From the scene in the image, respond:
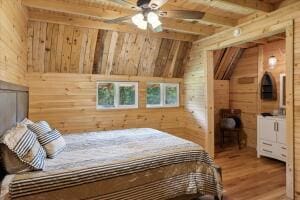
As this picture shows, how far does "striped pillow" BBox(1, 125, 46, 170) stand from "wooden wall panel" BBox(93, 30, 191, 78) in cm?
249

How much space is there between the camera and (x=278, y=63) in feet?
15.6

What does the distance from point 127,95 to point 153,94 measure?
25.8 inches

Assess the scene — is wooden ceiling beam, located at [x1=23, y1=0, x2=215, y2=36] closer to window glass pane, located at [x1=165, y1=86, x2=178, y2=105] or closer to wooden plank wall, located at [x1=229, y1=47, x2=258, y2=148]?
window glass pane, located at [x1=165, y1=86, x2=178, y2=105]

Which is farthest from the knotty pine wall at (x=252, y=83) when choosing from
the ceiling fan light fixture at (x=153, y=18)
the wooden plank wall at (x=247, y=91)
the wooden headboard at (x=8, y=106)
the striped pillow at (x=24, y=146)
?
the wooden headboard at (x=8, y=106)

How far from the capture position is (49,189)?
1.76 metres

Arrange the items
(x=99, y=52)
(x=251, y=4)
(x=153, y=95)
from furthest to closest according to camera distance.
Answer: (x=153, y=95), (x=99, y=52), (x=251, y=4)

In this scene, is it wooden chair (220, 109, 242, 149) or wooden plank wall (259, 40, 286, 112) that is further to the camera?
wooden chair (220, 109, 242, 149)

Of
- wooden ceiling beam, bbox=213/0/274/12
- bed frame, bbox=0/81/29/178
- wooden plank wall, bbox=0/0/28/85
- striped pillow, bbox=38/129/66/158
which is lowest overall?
striped pillow, bbox=38/129/66/158

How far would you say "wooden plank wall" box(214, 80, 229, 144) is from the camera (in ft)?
19.1

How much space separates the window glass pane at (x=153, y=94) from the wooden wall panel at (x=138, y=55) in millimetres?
292

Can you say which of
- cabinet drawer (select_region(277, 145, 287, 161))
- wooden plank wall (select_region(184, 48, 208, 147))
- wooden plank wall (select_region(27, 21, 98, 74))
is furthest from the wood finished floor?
wooden plank wall (select_region(27, 21, 98, 74))

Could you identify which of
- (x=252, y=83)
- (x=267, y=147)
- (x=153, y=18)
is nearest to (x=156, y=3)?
(x=153, y=18)

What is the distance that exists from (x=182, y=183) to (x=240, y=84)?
13.5 ft

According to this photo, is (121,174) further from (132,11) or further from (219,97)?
(219,97)
